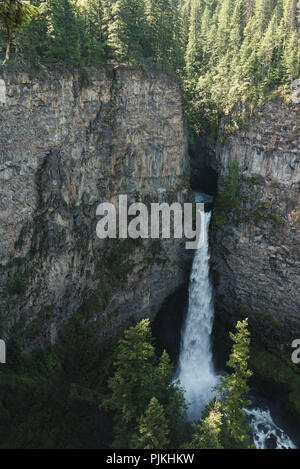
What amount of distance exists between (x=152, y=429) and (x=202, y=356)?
14995 millimetres

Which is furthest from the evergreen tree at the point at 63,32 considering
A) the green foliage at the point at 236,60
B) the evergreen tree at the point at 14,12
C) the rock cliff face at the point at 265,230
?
the rock cliff face at the point at 265,230

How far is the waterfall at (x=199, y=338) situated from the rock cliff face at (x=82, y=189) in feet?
7.14

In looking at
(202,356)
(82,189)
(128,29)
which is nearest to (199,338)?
(202,356)

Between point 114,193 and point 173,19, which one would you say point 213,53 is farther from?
point 114,193

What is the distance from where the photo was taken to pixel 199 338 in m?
31.7

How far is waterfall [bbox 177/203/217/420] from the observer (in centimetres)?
2786

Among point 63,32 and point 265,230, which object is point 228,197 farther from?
point 63,32

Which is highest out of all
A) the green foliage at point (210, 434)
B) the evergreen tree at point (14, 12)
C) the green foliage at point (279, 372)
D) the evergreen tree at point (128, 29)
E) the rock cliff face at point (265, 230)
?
the evergreen tree at point (128, 29)

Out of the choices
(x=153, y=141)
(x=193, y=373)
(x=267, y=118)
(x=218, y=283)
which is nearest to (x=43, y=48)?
(x=153, y=141)

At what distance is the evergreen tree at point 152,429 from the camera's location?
1650 cm

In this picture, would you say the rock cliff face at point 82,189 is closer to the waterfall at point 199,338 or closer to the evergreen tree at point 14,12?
the waterfall at point 199,338

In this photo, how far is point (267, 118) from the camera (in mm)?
29297

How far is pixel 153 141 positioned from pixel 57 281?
551 inches

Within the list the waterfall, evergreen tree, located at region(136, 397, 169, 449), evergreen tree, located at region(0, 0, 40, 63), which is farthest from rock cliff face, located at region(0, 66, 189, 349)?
evergreen tree, located at region(0, 0, 40, 63)
